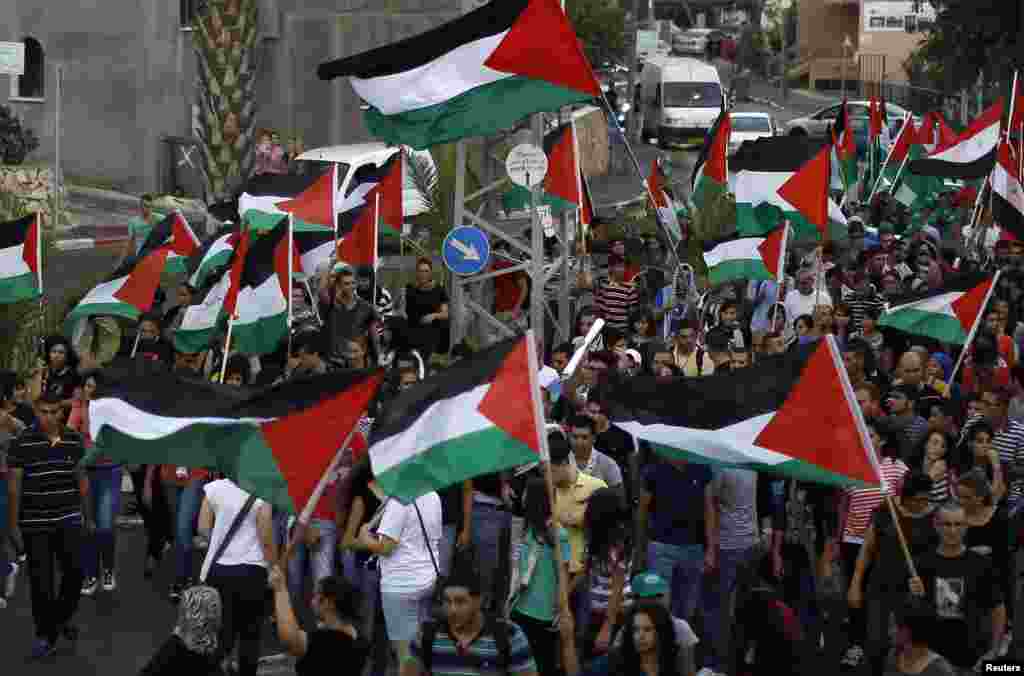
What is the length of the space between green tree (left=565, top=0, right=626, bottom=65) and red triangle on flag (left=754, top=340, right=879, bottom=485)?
4521 centimetres

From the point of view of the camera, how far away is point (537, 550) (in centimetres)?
981

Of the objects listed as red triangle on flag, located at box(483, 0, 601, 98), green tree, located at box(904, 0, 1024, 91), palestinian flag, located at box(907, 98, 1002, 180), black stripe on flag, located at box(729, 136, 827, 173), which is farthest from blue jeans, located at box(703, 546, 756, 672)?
green tree, located at box(904, 0, 1024, 91)

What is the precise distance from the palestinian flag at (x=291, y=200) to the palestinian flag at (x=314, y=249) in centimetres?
15

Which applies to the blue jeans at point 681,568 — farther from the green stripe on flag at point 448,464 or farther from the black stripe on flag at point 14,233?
the black stripe on flag at point 14,233

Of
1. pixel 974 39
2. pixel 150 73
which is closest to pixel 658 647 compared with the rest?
pixel 150 73

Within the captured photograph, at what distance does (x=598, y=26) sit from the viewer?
55750 millimetres

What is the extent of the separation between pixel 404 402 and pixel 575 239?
42.1 feet

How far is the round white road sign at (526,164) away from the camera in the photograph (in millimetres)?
16281

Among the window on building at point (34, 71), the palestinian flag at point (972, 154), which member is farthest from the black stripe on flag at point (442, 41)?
the window on building at point (34, 71)

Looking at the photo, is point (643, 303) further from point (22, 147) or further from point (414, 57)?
point (22, 147)

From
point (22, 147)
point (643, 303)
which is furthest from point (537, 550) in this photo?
point (22, 147)

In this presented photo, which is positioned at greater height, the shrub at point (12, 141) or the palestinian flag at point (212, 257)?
the palestinian flag at point (212, 257)

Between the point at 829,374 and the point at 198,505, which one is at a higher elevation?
the point at 829,374

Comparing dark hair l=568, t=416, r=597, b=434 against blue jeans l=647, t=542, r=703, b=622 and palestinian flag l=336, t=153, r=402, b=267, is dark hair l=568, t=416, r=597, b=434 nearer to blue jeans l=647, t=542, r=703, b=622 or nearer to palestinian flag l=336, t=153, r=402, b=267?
blue jeans l=647, t=542, r=703, b=622
